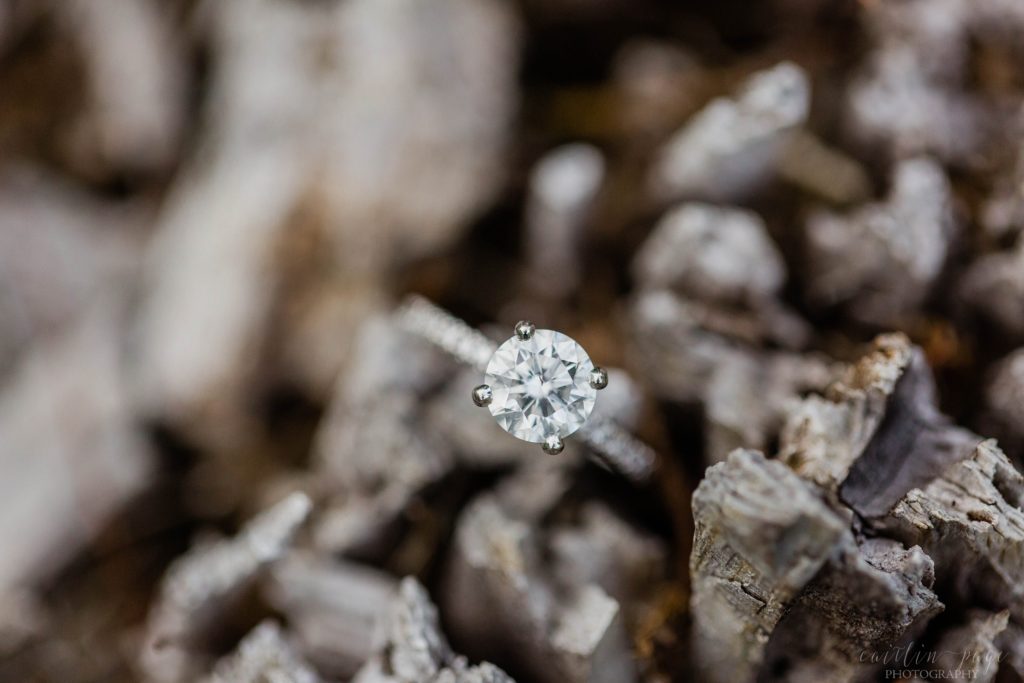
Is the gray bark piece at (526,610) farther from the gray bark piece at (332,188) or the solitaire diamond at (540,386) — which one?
the gray bark piece at (332,188)

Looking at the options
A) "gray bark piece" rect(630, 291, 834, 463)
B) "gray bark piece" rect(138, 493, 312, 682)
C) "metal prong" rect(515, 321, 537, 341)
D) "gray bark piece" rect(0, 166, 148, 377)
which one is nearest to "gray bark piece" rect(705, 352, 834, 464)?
"gray bark piece" rect(630, 291, 834, 463)

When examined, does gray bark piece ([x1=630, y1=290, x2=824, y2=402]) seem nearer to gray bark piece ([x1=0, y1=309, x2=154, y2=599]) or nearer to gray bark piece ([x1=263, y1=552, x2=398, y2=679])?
gray bark piece ([x1=263, y1=552, x2=398, y2=679])

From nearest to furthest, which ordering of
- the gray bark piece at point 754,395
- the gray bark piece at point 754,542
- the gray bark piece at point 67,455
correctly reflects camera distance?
the gray bark piece at point 754,542 < the gray bark piece at point 754,395 < the gray bark piece at point 67,455

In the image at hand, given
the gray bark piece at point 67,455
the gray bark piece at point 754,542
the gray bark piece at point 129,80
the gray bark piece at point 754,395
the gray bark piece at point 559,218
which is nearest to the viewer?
the gray bark piece at point 754,542

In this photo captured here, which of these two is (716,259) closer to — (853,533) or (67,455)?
(853,533)

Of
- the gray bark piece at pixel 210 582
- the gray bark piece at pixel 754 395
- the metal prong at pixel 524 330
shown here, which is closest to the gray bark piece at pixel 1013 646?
the gray bark piece at pixel 754 395

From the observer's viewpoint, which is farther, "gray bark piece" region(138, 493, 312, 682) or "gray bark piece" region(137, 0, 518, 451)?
"gray bark piece" region(137, 0, 518, 451)

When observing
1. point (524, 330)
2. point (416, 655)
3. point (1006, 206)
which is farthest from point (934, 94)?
point (416, 655)

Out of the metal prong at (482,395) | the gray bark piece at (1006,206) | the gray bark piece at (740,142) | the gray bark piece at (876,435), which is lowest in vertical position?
the gray bark piece at (876,435)
